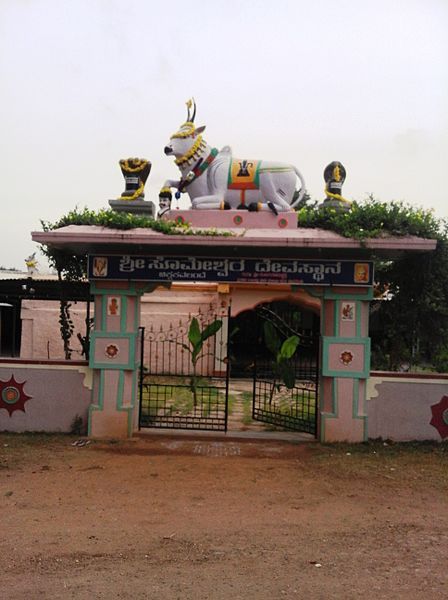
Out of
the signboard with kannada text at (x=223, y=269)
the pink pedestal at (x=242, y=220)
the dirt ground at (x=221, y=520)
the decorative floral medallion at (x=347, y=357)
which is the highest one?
the pink pedestal at (x=242, y=220)

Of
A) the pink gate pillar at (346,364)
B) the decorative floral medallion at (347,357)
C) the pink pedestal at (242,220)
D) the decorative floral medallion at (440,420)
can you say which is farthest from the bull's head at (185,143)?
the decorative floral medallion at (440,420)

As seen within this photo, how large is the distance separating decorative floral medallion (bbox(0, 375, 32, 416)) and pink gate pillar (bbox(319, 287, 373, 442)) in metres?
4.51

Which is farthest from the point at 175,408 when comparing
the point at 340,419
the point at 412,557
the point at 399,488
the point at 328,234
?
the point at 412,557

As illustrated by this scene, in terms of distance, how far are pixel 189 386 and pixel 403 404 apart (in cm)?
351

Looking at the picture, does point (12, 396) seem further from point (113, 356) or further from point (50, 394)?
point (113, 356)

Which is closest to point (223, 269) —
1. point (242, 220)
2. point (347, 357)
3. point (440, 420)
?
point (242, 220)

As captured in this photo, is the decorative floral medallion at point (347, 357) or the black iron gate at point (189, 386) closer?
the decorative floral medallion at point (347, 357)

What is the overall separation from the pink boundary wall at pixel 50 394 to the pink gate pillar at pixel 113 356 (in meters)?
0.22

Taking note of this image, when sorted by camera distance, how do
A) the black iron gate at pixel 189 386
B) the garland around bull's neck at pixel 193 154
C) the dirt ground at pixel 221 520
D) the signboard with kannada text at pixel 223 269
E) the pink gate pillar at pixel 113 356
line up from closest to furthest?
the dirt ground at pixel 221 520 < the signboard with kannada text at pixel 223 269 < the pink gate pillar at pixel 113 356 < the garland around bull's neck at pixel 193 154 < the black iron gate at pixel 189 386

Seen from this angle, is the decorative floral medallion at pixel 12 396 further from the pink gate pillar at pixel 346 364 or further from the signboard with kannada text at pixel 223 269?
the pink gate pillar at pixel 346 364

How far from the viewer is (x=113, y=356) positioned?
8.63 meters

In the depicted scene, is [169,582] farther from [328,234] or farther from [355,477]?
[328,234]

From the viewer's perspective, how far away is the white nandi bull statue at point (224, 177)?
8.73 metres

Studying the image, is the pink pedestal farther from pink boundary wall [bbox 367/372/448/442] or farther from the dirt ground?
the dirt ground
